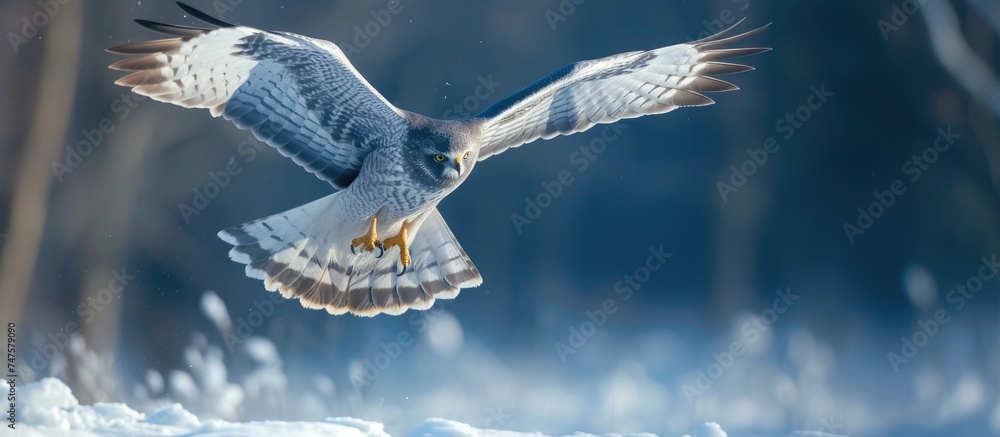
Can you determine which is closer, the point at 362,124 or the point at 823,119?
the point at 362,124

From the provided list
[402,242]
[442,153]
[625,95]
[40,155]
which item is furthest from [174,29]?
[625,95]

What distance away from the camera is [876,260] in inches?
116

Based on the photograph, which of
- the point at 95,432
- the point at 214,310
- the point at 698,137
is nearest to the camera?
the point at 95,432

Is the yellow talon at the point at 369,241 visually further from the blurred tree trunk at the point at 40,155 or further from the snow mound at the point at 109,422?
the blurred tree trunk at the point at 40,155

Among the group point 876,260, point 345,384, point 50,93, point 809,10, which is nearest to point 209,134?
point 50,93

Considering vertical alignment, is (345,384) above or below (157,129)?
below

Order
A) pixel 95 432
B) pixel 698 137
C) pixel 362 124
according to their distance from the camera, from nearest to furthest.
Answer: pixel 362 124
pixel 95 432
pixel 698 137

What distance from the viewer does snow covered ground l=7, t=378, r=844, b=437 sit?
8.30 ft

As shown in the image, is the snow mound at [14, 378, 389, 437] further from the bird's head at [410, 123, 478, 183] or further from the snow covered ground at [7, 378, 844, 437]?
the bird's head at [410, 123, 478, 183]

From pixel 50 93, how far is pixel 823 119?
8.88ft

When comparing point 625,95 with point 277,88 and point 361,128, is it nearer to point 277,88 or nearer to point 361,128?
point 361,128

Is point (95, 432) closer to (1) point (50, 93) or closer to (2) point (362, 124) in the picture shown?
(1) point (50, 93)

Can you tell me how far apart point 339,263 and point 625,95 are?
1041 mm

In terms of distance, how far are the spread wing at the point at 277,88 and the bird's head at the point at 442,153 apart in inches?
3.1
